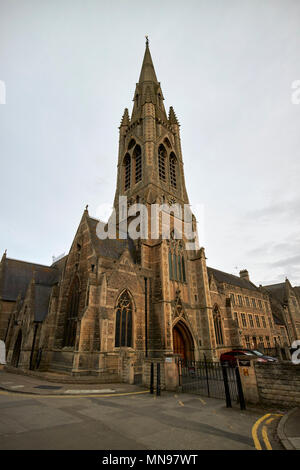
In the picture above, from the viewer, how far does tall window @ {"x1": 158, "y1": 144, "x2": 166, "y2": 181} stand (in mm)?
32438

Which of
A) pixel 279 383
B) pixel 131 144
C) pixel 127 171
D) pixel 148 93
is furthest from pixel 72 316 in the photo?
pixel 148 93

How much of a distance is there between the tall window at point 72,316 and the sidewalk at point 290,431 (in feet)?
51.8

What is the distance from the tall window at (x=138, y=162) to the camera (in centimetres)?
3233

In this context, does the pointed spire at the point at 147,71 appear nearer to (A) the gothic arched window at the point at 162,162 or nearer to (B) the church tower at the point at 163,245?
(B) the church tower at the point at 163,245

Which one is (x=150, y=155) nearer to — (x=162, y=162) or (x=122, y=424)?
(x=162, y=162)

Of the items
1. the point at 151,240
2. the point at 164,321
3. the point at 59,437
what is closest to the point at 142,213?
the point at 151,240

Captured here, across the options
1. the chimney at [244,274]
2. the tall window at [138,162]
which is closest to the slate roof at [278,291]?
the chimney at [244,274]

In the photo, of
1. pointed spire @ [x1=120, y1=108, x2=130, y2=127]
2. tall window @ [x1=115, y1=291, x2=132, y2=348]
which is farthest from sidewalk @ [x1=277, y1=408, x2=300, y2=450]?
pointed spire @ [x1=120, y1=108, x2=130, y2=127]

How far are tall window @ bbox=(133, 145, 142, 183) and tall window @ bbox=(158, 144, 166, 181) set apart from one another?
2.76m

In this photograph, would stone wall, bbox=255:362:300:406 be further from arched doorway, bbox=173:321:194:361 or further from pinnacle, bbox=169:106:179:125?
pinnacle, bbox=169:106:179:125

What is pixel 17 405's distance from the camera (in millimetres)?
8086

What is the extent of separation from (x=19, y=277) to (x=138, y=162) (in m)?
23.2

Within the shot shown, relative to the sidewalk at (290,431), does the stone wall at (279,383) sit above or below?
above

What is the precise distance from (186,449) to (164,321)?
15.7 m
